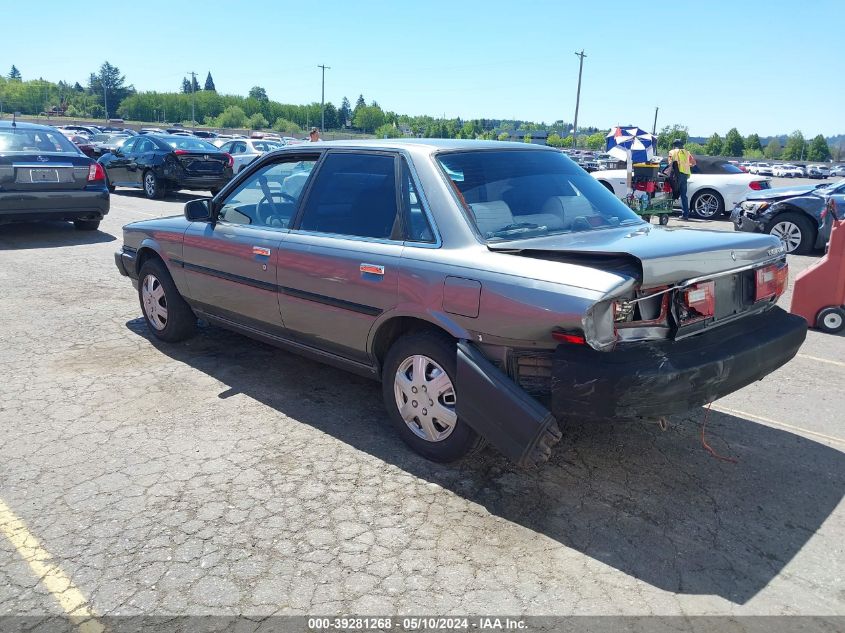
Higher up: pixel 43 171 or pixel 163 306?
pixel 43 171

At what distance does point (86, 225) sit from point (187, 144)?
613 cm

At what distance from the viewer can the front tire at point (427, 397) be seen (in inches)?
139

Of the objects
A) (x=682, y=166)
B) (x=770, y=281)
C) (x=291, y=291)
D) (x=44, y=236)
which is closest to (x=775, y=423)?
(x=770, y=281)

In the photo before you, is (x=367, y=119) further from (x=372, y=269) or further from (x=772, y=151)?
(x=372, y=269)

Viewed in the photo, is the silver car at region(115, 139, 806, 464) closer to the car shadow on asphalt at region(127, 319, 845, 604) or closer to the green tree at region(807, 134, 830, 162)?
the car shadow on asphalt at region(127, 319, 845, 604)

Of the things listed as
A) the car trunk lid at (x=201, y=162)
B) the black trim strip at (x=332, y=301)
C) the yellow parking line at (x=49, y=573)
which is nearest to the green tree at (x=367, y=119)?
the car trunk lid at (x=201, y=162)

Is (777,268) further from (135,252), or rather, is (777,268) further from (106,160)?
(106,160)

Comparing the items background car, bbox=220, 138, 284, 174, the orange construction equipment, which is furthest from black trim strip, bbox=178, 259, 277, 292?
background car, bbox=220, 138, 284, 174

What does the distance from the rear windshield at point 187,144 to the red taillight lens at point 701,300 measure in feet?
51.1

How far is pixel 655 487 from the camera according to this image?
3516 mm

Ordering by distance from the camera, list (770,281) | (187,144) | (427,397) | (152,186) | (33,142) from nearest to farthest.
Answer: (427,397)
(770,281)
(33,142)
(152,186)
(187,144)

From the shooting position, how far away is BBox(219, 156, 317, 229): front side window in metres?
4.59

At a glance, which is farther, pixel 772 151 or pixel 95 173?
pixel 772 151

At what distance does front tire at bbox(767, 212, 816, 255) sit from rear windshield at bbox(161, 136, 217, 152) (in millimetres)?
12657
